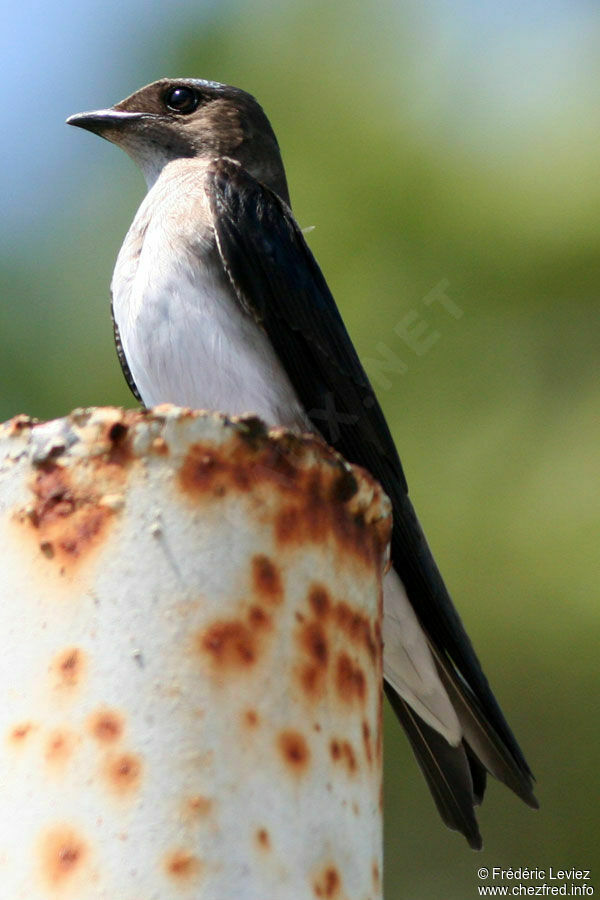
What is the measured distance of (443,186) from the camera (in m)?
5.13

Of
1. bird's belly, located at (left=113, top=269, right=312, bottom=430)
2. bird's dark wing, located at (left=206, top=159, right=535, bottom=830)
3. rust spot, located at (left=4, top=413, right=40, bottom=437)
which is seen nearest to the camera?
rust spot, located at (left=4, top=413, right=40, bottom=437)

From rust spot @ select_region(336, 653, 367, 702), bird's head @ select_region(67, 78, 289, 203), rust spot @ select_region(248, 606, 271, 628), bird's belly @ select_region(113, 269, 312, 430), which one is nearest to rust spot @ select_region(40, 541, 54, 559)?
rust spot @ select_region(248, 606, 271, 628)

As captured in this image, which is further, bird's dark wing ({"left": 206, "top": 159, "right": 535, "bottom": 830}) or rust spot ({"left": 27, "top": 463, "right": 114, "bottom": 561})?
bird's dark wing ({"left": 206, "top": 159, "right": 535, "bottom": 830})

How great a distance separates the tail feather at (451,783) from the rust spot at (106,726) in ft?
4.87

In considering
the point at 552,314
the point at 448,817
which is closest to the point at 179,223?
the point at 448,817

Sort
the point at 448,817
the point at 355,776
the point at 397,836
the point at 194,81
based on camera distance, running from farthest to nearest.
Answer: the point at 397,836, the point at 194,81, the point at 448,817, the point at 355,776

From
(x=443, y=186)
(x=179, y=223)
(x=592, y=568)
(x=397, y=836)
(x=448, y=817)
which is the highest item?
(x=179, y=223)

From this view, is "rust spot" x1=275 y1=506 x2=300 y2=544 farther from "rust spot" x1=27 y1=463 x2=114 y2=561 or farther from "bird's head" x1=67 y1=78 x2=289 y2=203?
"bird's head" x1=67 y1=78 x2=289 y2=203

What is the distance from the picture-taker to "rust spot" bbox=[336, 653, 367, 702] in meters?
1.47

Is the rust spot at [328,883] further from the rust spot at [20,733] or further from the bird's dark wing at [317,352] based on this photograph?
the bird's dark wing at [317,352]

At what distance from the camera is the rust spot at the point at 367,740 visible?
1489 mm

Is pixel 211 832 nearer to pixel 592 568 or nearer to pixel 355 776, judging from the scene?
pixel 355 776

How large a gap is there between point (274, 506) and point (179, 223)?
198 centimetres

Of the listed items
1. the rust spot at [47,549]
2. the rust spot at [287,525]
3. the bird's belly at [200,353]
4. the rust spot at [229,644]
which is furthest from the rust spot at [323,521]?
the bird's belly at [200,353]
